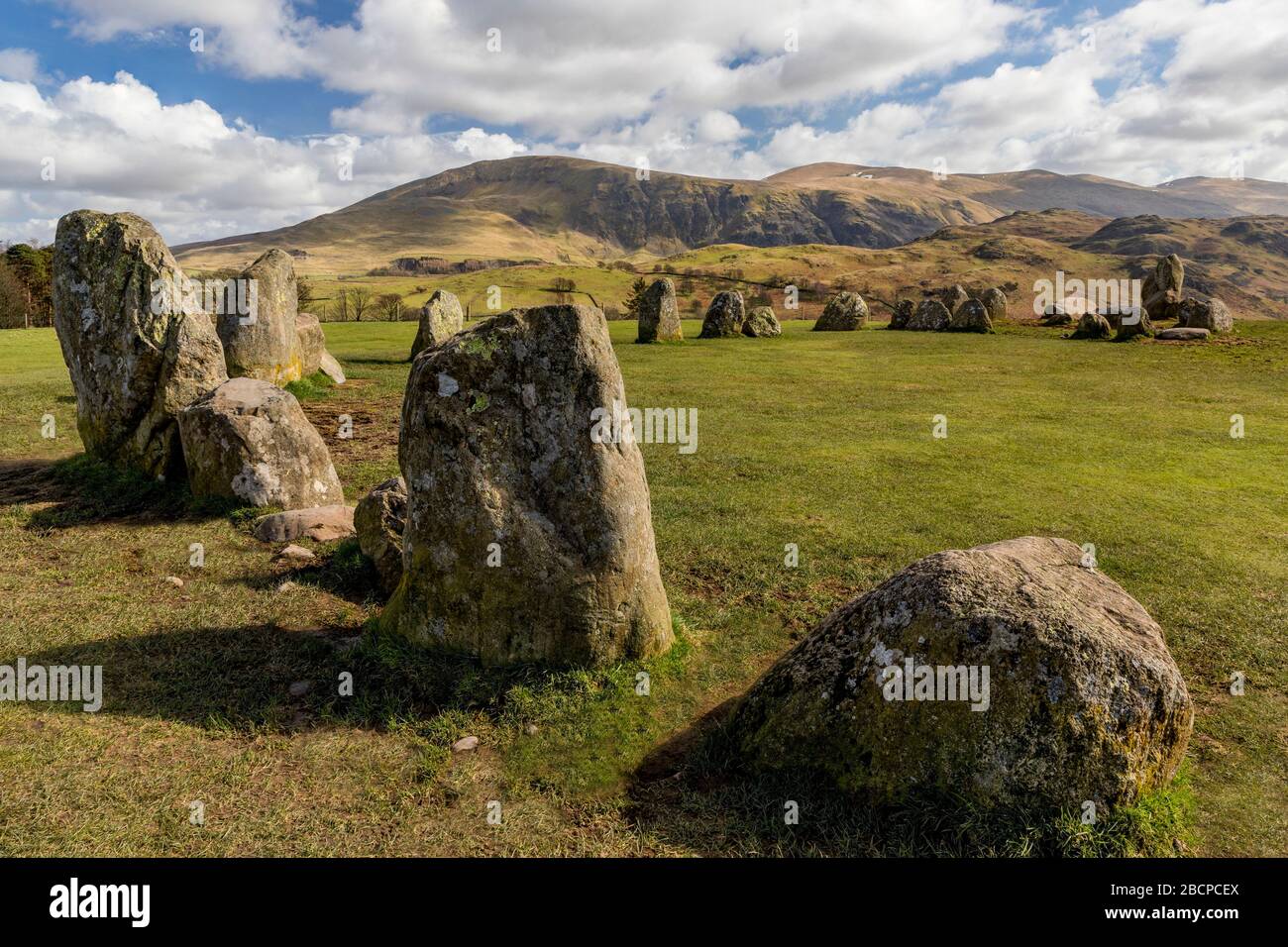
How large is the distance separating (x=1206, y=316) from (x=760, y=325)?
21878mm

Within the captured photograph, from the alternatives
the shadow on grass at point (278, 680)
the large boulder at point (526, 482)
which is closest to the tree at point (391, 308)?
the shadow on grass at point (278, 680)

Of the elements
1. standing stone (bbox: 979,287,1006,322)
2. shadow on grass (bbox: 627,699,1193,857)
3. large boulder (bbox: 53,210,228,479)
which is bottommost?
shadow on grass (bbox: 627,699,1193,857)

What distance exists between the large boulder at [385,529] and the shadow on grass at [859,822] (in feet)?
14.7

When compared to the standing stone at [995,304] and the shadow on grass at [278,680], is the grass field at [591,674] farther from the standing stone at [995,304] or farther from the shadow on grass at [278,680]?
the standing stone at [995,304]

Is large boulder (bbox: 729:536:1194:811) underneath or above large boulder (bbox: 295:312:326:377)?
underneath

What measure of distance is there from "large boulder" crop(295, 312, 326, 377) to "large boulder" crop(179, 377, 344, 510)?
1089cm

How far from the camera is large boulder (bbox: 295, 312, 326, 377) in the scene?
22562 mm

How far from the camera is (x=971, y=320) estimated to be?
137ft

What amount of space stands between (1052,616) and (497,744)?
14.4 feet


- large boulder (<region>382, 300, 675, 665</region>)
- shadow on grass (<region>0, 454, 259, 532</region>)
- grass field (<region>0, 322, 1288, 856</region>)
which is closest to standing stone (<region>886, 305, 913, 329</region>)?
grass field (<region>0, 322, 1288, 856</region>)

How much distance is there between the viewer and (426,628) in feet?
24.0

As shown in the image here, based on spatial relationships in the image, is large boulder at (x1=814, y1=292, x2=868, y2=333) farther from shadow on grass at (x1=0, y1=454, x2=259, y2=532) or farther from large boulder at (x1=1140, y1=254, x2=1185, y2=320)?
shadow on grass at (x1=0, y1=454, x2=259, y2=532)

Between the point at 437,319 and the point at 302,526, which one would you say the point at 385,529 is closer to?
the point at 302,526
